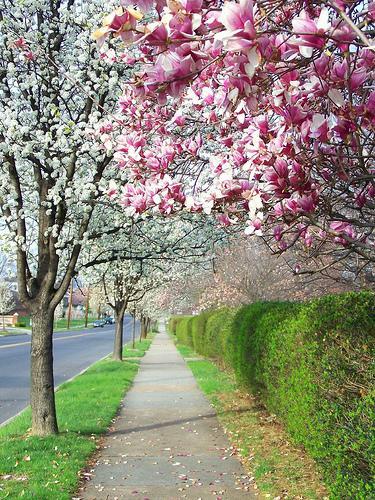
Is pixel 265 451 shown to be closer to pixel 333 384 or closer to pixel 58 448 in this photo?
pixel 58 448

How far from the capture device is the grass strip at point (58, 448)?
5469mm

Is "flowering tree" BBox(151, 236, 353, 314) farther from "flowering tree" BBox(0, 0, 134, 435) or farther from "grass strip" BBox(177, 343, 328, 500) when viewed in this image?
"flowering tree" BBox(0, 0, 134, 435)

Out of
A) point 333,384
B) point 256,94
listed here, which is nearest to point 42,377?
point 333,384

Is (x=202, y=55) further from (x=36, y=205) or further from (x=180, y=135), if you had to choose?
(x=36, y=205)

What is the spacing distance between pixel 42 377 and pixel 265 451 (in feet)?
10.8

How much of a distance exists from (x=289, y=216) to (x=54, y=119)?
195 inches

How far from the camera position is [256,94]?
2.12m

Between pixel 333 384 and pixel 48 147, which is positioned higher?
pixel 48 147

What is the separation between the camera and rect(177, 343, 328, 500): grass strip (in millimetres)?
5562

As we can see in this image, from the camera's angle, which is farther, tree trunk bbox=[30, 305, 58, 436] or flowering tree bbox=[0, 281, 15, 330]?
flowering tree bbox=[0, 281, 15, 330]

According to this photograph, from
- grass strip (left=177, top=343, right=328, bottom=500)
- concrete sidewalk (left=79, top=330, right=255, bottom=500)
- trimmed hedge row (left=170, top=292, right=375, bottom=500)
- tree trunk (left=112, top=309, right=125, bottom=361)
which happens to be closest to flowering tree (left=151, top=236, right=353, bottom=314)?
tree trunk (left=112, top=309, right=125, bottom=361)

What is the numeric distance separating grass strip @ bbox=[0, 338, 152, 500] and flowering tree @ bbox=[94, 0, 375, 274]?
11.2 feet

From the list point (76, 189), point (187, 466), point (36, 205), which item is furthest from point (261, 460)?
point (36, 205)

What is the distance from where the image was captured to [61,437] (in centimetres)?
766
